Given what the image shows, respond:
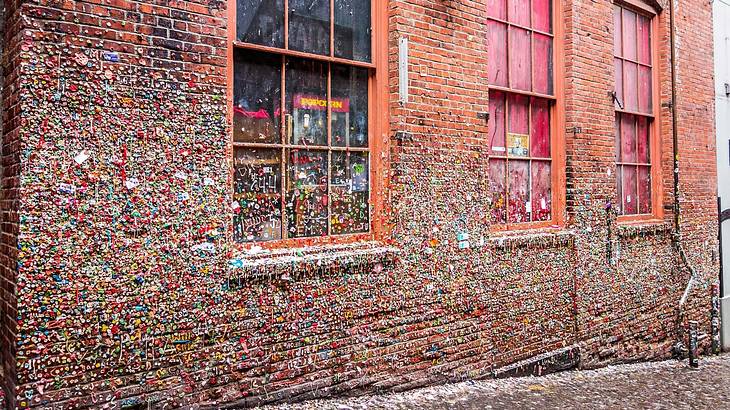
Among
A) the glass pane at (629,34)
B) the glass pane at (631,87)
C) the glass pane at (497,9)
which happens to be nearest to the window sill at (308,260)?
the glass pane at (497,9)

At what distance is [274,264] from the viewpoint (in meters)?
4.21

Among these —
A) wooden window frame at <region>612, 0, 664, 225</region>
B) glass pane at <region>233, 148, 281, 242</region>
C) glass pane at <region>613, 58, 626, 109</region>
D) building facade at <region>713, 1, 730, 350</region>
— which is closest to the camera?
glass pane at <region>233, 148, 281, 242</region>

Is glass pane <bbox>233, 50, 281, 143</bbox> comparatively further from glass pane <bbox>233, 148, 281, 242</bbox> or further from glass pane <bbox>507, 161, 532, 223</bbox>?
glass pane <bbox>507, 161, 532, 223</bbox>

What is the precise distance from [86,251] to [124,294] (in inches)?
13.7

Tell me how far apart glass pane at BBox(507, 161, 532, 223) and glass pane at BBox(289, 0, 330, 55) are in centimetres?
260

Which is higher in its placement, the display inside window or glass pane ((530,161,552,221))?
the display inside window

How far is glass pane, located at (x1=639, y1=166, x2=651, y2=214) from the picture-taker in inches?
314

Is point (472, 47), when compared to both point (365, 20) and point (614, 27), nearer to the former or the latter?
point (365, 20)

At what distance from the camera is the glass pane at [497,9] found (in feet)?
19.8

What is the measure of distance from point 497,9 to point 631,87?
2826 mm

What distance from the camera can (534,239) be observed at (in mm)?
6156

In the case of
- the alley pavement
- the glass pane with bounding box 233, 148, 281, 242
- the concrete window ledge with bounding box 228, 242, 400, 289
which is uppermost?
the glass pane with bounding box 233, 148, 281, 242

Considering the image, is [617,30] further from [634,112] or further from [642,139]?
[642,139]

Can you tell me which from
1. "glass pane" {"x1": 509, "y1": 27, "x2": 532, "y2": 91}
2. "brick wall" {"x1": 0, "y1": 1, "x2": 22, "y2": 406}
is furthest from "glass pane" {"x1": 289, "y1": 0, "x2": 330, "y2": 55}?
"glass pane" {"x1": 509, "y1": 27, "x2": 532, "y2": 91}
